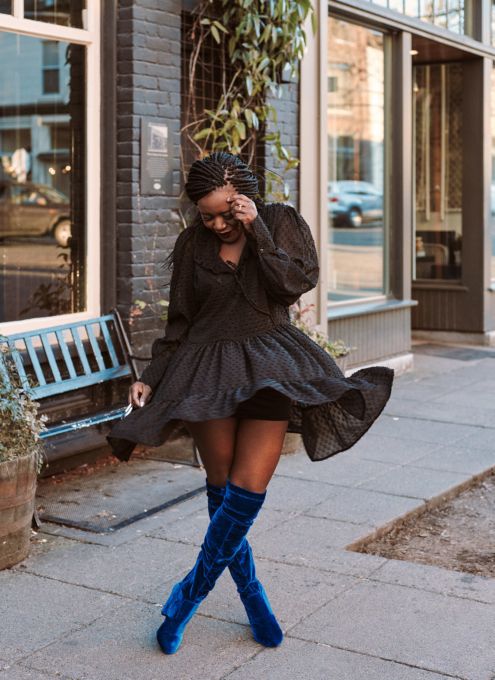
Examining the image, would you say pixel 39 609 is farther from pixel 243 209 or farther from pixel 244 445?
pixel 243 209

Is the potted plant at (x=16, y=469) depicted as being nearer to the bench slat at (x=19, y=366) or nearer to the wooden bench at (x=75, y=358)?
the bench slat at (x=19, y=366)

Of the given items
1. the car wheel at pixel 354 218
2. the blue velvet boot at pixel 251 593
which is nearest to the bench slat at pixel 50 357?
the blue velvet boot at pixel 251 593

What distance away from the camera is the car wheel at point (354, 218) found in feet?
33.3

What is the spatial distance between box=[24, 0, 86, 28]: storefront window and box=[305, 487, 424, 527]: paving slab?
339cm

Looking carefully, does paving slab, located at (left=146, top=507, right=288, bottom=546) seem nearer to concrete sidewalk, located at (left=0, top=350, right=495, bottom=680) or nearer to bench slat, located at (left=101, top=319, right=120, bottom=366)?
concrete sidewalk, located at (left=0, top=350, right=495, bottom=680)

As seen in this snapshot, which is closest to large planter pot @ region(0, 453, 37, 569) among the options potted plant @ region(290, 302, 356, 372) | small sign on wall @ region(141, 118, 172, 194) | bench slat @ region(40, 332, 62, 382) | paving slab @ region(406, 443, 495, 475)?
bench slat @ region(40, 332, 62, 382)

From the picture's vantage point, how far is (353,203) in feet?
33.3

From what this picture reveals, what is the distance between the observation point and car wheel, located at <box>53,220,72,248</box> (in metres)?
7.42

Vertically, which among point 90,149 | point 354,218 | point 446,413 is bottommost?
point 446,413

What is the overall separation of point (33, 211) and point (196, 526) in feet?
16.2

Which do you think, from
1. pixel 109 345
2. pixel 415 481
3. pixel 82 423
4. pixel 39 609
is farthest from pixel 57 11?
pixel 39 609

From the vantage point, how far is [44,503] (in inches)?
232

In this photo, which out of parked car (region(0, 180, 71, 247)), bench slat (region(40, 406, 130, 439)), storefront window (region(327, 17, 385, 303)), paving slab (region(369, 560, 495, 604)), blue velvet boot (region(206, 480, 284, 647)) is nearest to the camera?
blue velvet boot (region(206, 480, 284, 647))

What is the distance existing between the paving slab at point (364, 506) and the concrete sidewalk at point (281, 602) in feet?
0.03
